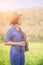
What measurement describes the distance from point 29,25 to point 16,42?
0.20m

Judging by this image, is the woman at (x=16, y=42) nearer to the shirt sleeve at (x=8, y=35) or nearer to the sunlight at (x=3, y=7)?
the shirt sleeve at (x=8, y=35)

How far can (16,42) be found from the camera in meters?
1.73

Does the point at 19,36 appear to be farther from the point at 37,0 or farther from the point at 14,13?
the point at 37,0

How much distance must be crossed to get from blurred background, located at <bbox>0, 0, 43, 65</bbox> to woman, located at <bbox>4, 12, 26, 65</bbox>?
0.04 m

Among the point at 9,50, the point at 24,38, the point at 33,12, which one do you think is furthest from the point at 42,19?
the point at 9,50

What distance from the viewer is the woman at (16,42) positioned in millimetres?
1727

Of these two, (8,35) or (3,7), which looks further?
(3,7)

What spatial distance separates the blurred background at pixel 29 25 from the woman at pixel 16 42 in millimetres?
40

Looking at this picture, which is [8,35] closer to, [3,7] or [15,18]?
[15,18]

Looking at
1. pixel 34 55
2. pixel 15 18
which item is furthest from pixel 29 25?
pixel 34 55

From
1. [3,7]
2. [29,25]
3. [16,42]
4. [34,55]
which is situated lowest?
[34,55]

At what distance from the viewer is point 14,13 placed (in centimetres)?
181

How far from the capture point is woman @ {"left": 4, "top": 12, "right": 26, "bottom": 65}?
1727mm

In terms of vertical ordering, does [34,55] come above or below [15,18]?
below
